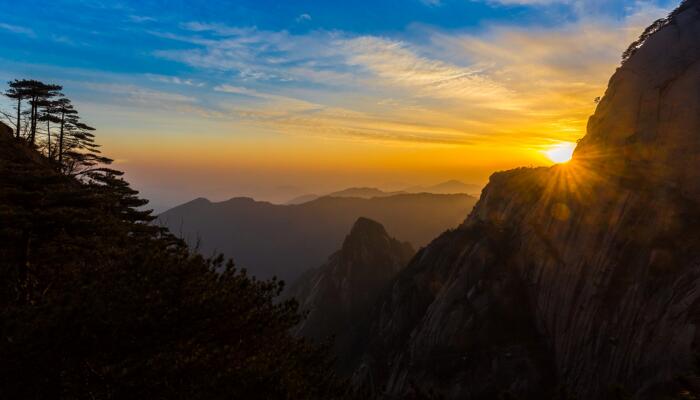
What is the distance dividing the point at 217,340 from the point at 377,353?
5750 centimetres

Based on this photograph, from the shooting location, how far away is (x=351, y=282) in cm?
11425

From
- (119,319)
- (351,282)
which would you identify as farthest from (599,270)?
(351,282)

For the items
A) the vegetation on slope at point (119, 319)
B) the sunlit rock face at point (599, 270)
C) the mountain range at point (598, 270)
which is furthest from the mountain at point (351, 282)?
the vegetation on slope at point (119, 319)

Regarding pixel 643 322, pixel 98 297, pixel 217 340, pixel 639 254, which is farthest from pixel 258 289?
pixel 639 254

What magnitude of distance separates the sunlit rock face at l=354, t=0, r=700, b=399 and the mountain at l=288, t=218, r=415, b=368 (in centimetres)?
4846

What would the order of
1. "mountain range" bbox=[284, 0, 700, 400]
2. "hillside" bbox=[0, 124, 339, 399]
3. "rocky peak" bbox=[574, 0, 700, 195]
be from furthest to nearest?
1. "rocky peak" bbox=[574, 0, 700, 195]
2. "mountain range" bbox=[284, 0, 700, 400]
3. "hillside" bbox=[0, 124, 339, 399]

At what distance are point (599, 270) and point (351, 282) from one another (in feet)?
263


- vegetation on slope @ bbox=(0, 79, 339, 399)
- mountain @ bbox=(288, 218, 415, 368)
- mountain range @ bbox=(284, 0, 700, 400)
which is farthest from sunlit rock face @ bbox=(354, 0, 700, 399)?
mountain @ bbox=(288, 218, 415, 368)

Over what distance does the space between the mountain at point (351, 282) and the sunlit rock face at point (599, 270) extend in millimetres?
48459

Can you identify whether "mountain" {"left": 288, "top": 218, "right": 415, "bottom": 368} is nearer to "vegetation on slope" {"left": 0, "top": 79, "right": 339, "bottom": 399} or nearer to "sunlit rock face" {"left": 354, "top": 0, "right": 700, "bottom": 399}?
"sunlit rock face" {"left": 354, "top": 0, "right": 700, "bottom": 399}

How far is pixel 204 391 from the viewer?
1263 centimetres

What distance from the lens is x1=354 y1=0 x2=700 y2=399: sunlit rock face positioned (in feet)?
112

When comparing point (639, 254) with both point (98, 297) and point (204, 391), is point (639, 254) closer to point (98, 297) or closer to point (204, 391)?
point (204, 391)

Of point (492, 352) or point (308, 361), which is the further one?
point (492, 352)
